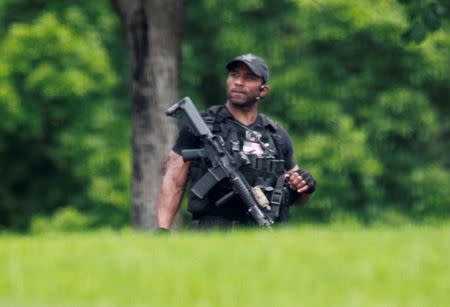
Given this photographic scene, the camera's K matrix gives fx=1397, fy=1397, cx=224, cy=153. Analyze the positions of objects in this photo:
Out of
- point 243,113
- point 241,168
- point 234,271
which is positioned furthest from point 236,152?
point 234,271

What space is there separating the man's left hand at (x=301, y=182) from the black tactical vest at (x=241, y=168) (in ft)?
0.32

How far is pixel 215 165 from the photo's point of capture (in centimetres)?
872

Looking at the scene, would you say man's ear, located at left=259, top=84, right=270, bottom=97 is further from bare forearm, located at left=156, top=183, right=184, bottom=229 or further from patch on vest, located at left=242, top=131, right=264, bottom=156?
bare forearm, located at left=156, top=183, right=184, bottom=229

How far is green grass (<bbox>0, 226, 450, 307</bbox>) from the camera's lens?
498 cm

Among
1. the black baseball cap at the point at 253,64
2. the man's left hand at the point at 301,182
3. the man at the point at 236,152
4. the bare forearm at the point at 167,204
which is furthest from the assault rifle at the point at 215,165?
the black baseball cap at the point at 253,64

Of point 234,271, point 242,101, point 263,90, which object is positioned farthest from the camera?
point 263,90

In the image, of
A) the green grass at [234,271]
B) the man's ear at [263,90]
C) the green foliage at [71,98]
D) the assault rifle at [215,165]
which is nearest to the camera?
the green grass at [234,271]

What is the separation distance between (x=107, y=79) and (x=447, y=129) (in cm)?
904

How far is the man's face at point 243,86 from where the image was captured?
8.83 metres

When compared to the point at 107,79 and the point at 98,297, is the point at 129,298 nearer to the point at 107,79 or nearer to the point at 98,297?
the point at 98,297

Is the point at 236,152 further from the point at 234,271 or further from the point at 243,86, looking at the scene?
the point at 234,271

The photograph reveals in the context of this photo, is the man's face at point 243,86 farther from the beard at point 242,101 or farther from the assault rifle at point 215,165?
the assault rifle at point 215,165

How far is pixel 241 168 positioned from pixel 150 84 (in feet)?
15.0

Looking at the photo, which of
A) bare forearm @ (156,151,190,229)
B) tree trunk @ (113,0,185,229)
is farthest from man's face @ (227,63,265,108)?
tree trunk @ (113,0,185,229)
